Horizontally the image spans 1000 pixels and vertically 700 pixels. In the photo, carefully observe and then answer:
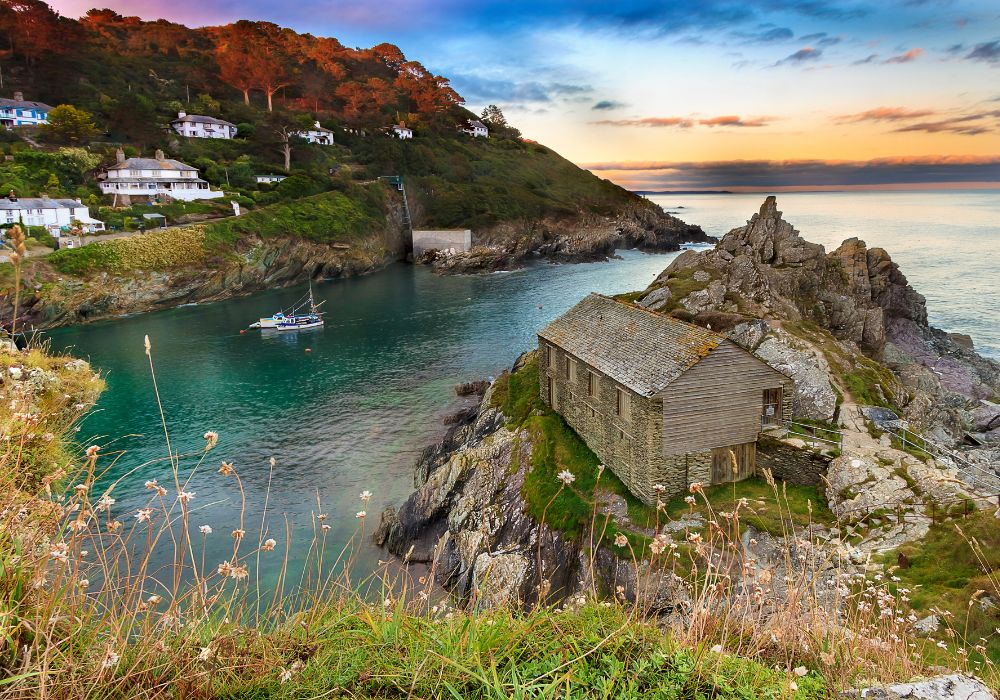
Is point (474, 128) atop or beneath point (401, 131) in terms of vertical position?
atop

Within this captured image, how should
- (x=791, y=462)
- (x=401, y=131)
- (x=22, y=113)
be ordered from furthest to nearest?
(x=401, y=131)
(x=22, y=113)
(x=791, y=462)

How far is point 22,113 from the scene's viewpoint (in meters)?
97.9

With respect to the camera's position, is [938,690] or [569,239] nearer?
[938,690]

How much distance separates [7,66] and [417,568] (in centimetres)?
14949

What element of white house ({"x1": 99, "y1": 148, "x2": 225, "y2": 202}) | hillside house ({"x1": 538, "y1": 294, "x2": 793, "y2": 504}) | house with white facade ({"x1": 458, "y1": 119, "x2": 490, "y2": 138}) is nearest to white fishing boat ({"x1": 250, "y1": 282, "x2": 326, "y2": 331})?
white house ({"x1": 99, "y1": 148, "x2": 225, "y2": 202})

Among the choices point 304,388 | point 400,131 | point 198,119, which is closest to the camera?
point 304,388

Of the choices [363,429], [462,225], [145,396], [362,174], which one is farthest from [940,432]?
[362,174]

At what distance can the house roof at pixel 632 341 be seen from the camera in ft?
67.8

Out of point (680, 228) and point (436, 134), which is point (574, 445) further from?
point (436, 134)

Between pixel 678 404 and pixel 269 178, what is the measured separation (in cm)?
10896

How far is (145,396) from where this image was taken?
45156mm

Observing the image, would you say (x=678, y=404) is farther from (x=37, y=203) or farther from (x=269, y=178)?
(x=269, y=178)

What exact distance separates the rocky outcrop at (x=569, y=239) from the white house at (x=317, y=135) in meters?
46.1

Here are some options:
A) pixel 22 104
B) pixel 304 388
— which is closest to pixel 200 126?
pixel 22 104
